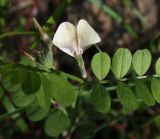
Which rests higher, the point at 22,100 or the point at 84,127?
the point at 22,100

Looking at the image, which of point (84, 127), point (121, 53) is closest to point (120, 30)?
point (84, 127)

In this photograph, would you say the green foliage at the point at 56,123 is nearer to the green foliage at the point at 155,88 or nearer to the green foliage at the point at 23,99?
the green foliage at the point at 23,99

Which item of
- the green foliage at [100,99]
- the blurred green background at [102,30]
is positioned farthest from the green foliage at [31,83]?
the blurred green background at [102,30]

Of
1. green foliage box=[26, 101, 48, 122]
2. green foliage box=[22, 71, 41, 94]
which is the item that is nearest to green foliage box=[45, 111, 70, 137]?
green foliage box=[26, 101, 48, 122]

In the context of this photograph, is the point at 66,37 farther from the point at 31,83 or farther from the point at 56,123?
the point at 56,123

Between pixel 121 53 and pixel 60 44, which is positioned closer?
pixel 60 44

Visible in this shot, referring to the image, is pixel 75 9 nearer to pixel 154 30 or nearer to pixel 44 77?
pixel 154 30

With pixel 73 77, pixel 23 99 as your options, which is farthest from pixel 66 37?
pixel 23 99
